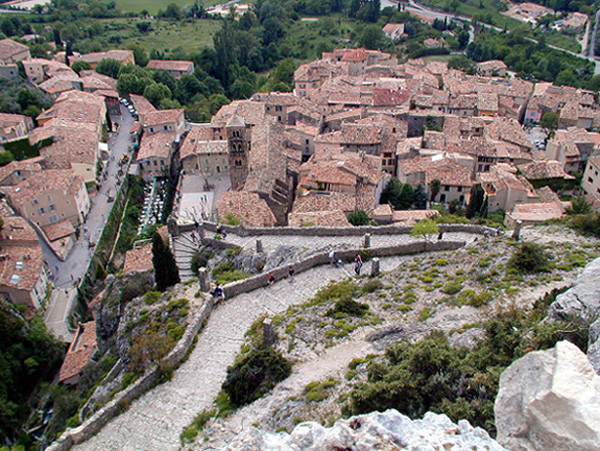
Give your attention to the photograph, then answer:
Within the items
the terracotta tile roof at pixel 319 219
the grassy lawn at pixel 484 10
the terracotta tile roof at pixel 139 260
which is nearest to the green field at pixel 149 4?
the grassy lawn at pixel 484 10

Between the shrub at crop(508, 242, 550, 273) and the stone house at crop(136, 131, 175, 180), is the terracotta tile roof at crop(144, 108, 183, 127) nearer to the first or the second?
the stone house at crop(136, 131, 175, 180)

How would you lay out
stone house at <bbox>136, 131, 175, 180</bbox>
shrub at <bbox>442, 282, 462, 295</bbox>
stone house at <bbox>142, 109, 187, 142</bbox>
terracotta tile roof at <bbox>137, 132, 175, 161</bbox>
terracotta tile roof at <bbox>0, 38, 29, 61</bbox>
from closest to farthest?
shrub at <bbox>442, 282, 462, 295</bbox> < stone house at <bbox>136, 131, 175, 180</bbox> < terracotta tile roof at <bbox>137, 132, 175, 161</bbox> < stone house at <bbox>142, 109, 187, 142</bbox> < terracotta tile roof at <bbox>0, 38, 29, 61</bbox>

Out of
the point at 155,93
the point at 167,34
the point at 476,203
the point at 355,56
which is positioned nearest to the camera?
the point at 476,203

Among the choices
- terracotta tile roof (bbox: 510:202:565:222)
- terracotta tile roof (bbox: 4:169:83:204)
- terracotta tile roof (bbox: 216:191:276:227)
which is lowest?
terracotta tile roof (bbox: 4:169:83:204)

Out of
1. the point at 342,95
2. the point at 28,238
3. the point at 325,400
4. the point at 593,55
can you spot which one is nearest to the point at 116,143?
the point at 28,238

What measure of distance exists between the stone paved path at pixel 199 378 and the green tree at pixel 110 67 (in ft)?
275

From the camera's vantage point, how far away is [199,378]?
61.9ft

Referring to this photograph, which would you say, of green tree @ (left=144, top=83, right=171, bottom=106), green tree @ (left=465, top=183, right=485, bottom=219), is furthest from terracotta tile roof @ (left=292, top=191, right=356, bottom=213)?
A: green tree @ (left=144, top=83, right=171, bottom=106)

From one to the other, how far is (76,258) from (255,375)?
38714 mm

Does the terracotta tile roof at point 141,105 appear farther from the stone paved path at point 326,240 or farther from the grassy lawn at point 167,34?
the stone paved path at point 326,240

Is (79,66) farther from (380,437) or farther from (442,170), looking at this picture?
(380,437)

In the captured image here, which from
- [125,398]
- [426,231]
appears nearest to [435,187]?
[426,231]

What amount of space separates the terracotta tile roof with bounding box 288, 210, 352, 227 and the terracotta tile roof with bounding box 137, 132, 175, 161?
2994 cm

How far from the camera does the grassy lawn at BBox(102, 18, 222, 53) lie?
117 metres
